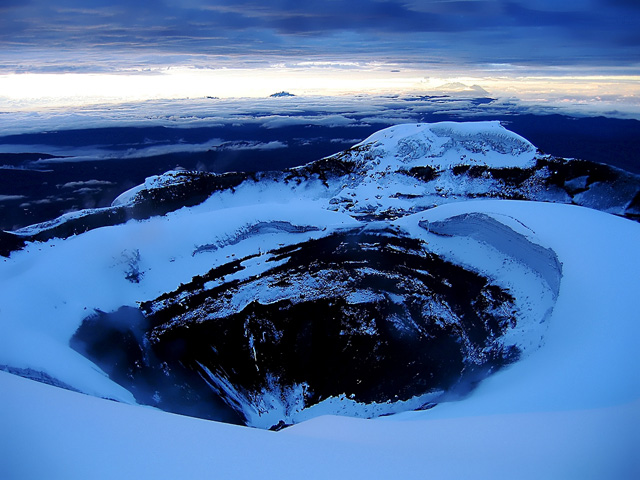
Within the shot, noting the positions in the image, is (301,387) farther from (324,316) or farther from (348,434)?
(348,434)

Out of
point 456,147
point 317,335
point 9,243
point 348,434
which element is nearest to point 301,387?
point 317,335

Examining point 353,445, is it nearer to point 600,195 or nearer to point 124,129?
point 600,195

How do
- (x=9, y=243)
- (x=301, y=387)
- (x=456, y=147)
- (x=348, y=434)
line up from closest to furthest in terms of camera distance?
(x=348, y=434), (x=301, y=387), (x=9, y=243), (x=456, y=147)

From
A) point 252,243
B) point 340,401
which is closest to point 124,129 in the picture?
point 252,243

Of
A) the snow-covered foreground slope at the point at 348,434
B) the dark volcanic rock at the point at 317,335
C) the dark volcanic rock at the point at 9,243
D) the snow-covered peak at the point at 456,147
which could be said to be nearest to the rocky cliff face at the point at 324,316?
the dark volcanic rock at the point at 317,335

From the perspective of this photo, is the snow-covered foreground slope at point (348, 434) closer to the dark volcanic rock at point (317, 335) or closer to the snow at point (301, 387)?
the snow at point (301, 387)
